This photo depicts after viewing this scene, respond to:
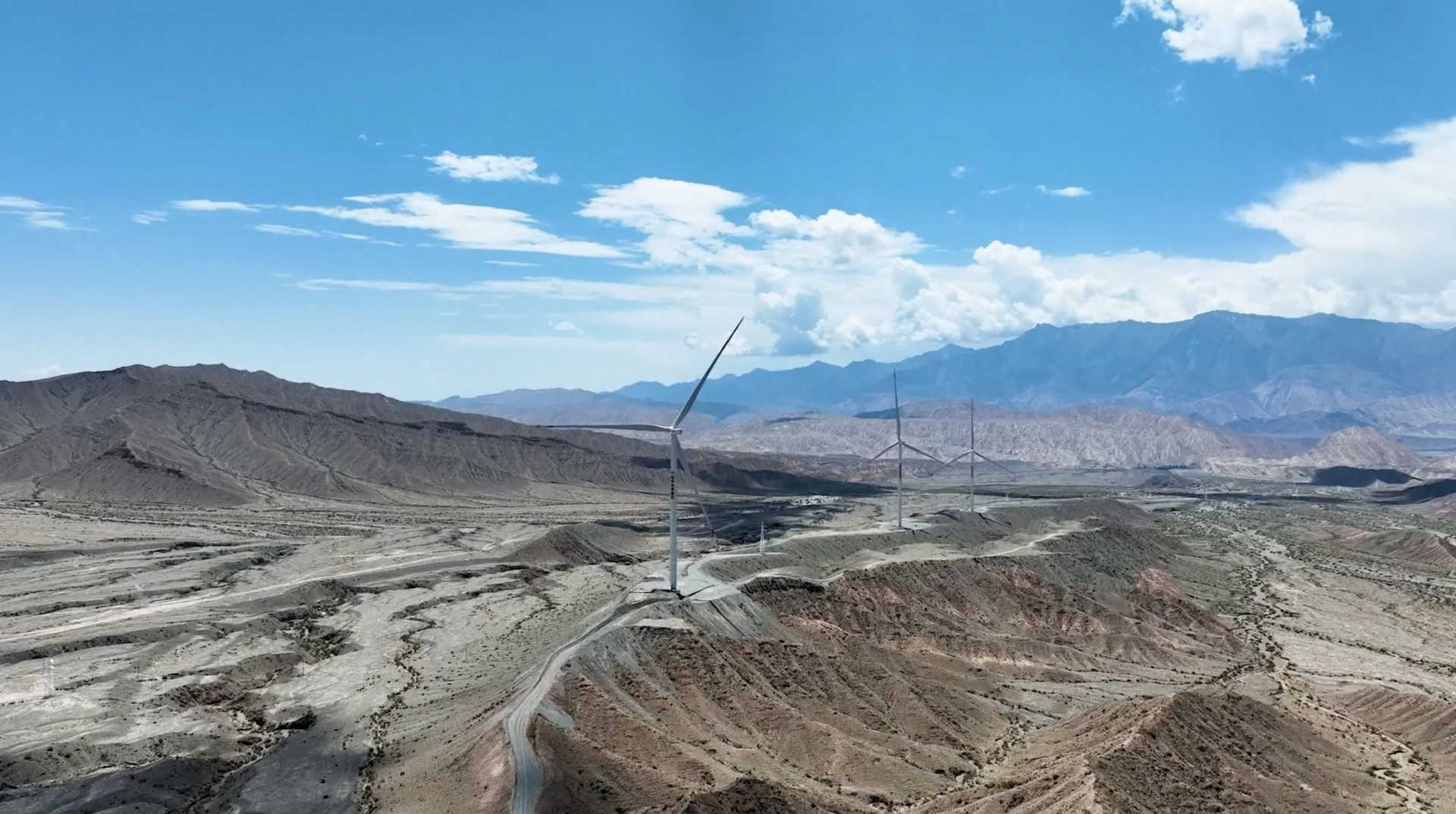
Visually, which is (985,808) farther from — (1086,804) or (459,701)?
(459,701)

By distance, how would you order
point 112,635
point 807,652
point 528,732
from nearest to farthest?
1. point 528,732
2. point 807,652
3. point 112,635

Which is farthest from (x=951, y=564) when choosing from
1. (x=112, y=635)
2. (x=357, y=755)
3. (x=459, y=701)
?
(x=112, y=635)

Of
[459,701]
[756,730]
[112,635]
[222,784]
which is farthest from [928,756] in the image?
[112,635]

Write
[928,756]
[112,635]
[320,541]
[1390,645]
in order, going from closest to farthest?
[928,756] < [112,635] < [1390,645] < [320,541]

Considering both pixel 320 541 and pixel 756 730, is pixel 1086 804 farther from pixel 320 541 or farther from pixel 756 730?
pixel 320 541

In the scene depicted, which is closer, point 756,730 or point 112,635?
point 756,730

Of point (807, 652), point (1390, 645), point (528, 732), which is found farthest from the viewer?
point (1390, 645)

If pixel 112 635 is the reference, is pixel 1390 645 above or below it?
below
